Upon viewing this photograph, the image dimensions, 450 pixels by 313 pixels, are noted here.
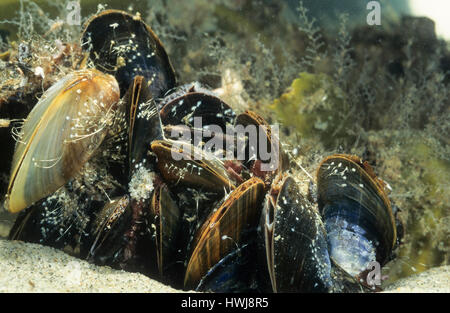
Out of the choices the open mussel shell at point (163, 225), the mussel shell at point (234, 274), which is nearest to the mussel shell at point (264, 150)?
the mussel shell at point (234, 274)

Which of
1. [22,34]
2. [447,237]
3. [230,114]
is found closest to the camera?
[230,114]

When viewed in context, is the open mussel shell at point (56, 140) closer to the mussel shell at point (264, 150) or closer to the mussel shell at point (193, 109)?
the mussel shell at point (193, 109)

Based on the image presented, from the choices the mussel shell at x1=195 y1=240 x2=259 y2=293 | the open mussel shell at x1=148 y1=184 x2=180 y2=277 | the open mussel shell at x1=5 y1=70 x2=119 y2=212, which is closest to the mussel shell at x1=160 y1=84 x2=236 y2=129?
the open mussel shell at x1=5 y1=70 x2=119 y2=212

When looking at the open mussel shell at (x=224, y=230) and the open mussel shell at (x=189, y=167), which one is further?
the open mussel shell at (x=189, y=167)

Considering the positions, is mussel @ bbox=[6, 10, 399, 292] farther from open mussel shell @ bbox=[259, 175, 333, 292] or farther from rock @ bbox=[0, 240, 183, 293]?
rock @ bbox=[0, 240, 183, 293]

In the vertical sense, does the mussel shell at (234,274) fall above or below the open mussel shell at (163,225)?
below

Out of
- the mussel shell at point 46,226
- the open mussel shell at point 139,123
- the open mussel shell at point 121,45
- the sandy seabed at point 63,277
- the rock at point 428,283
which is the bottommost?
the rock at point 428,283
